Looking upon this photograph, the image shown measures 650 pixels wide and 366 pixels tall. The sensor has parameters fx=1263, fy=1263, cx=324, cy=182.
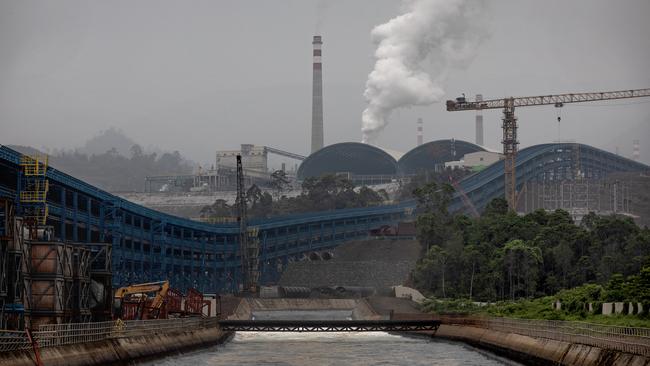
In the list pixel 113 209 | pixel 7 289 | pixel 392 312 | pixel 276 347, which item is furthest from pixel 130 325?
pixel 392 312

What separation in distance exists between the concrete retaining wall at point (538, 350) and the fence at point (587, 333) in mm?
467

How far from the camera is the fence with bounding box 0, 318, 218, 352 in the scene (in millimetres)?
59594

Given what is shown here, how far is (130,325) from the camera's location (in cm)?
8894

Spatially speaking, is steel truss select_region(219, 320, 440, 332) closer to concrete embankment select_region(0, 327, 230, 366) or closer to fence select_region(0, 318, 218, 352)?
concrete embankment select_region(0, 327, 230, 366)

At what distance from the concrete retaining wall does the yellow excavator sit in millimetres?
28984

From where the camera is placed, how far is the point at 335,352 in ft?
349

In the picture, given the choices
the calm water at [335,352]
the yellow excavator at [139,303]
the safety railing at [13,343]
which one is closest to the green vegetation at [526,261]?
the calm water at [335,352]

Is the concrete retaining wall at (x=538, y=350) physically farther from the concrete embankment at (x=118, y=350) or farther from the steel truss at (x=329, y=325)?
the concrete embankment at (x=118, y=350)

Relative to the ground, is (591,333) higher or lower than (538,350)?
higher

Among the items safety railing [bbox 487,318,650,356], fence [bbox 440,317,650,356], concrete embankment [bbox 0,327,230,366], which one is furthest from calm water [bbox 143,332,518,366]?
safety railing [bbox 487,318,650,356]

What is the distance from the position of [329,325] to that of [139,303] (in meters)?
29.8

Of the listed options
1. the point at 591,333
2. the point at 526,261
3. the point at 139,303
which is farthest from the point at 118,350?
the point at 526,261

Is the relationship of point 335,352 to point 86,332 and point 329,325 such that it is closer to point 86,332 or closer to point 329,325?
point 329,325

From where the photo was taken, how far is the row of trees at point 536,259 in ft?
531
